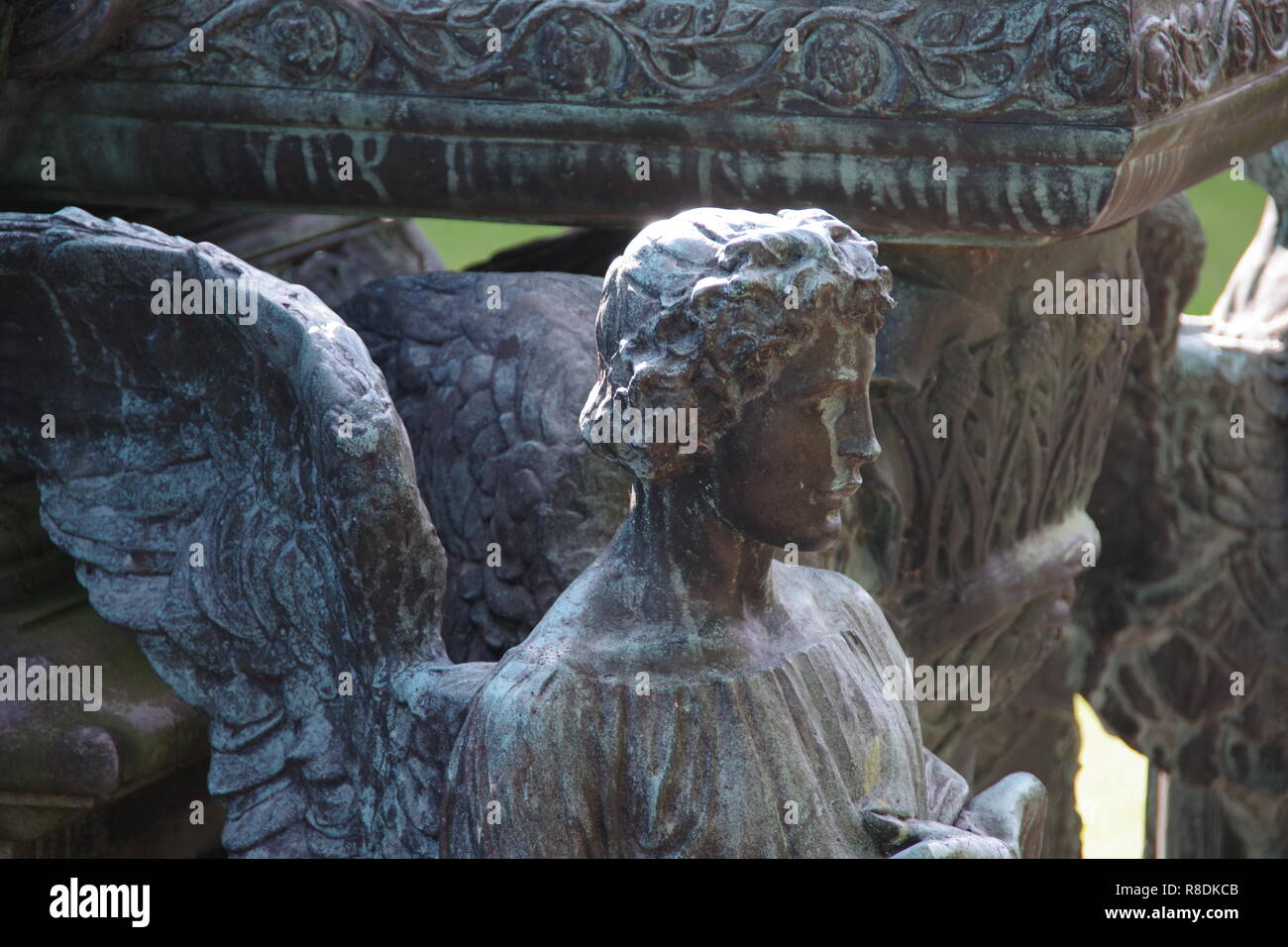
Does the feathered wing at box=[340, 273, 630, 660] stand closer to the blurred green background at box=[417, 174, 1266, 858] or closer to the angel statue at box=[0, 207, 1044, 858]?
the angel statue at box=[0, 207, 1044, 858]

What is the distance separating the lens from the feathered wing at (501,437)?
2.82m

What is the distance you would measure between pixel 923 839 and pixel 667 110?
3.90 feet

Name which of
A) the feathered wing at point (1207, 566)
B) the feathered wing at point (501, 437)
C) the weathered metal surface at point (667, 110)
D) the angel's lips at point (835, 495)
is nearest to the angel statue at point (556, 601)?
the angel's lips at point (835, 495)

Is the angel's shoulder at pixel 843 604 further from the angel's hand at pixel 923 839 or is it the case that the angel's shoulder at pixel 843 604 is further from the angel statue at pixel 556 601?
the angel's hand at pixel 923 839

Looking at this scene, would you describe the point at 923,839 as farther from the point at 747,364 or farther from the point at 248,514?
the point at 248,514

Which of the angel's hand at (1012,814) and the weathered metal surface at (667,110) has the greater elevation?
the weathered metal surface at (667,110)

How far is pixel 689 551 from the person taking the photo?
88.4 inches

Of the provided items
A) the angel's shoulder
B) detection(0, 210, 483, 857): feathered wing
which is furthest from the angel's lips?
detection(0, 210, 483, 857): feathered wing

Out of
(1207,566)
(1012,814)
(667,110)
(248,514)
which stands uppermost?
(667,110)

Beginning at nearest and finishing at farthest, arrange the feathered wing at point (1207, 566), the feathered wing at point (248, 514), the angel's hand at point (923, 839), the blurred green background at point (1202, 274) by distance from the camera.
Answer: the angel's hand at point (923, 839) < the feathered wing at point (248, 514) < the feathered wing at point (1207, 566) < the blurred green background at point (1202, 274)

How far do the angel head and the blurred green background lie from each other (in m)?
3.61

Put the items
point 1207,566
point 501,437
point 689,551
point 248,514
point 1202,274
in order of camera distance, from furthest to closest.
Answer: point 1202,274 → point 1207,566 → point 501,437 → point 248,514 → point 689,551

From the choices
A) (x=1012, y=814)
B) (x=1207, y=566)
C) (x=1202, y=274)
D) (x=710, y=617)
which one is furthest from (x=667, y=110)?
(x=1202, y=274)

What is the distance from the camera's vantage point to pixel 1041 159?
2.79 metres
